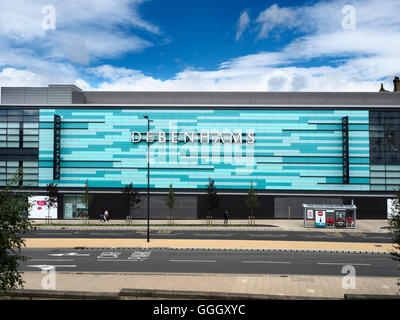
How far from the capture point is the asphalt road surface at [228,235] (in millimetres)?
33203

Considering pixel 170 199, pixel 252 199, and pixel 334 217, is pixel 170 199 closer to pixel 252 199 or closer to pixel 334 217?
pixel 252 199

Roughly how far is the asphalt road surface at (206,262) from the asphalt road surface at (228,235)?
6.58m

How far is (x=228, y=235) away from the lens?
35.2 m

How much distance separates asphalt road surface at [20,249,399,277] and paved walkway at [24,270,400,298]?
122 centimetres

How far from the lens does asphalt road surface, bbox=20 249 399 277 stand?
21188 mm

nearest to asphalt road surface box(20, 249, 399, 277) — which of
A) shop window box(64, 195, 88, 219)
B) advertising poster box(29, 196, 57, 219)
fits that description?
shop window box(64, 195, 88, 219)

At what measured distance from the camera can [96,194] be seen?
48.2 meters

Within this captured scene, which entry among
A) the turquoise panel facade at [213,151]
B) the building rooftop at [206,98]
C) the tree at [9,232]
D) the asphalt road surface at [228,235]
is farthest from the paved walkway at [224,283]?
the building rooftop at [206,98]

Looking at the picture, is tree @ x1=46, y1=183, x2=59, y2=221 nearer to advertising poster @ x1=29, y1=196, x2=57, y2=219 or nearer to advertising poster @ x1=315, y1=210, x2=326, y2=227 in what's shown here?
advertising poster @ x1=29, y1=196, x2=57, y2=219

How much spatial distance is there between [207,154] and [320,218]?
1760cm

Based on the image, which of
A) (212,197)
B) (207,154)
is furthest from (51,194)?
(207,154)
